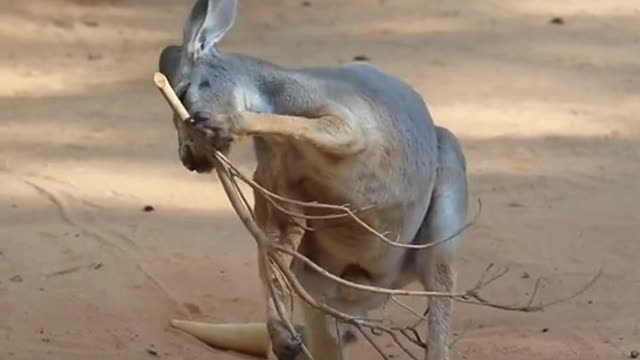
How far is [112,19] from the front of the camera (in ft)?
30.8

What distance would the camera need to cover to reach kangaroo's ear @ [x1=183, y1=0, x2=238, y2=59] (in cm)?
339

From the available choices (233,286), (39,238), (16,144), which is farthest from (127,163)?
(233,286)

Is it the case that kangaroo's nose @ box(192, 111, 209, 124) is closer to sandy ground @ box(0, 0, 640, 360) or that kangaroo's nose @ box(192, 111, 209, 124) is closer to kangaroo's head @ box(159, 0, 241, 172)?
kangaroo's head @ box(159, 0, 241, 172)

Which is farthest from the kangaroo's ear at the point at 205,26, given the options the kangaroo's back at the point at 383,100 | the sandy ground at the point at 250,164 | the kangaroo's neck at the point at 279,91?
the sandy ground at the point at 250,164

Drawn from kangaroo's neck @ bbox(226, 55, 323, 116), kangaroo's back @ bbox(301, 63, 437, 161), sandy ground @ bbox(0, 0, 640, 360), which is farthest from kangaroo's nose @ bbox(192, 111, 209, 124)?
sandy ground @ bbox(0, 0, 640, 360)

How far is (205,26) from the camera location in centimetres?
339

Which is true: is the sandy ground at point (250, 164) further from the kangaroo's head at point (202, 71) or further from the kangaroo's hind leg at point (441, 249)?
the kangaroo's head at point (202, 71)

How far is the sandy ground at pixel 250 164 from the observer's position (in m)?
4.92

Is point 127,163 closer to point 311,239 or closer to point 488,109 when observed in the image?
point 488,109

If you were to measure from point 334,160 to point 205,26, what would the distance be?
18.8 inches

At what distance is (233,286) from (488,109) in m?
2.60

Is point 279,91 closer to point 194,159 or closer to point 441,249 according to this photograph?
point 194,159

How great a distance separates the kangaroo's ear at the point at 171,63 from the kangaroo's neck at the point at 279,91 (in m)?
0.19

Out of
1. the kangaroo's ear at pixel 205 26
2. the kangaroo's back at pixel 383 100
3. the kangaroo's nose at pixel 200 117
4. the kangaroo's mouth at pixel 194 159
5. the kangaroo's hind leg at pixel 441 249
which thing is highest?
the kangaroo's ear at pixel 205 26
